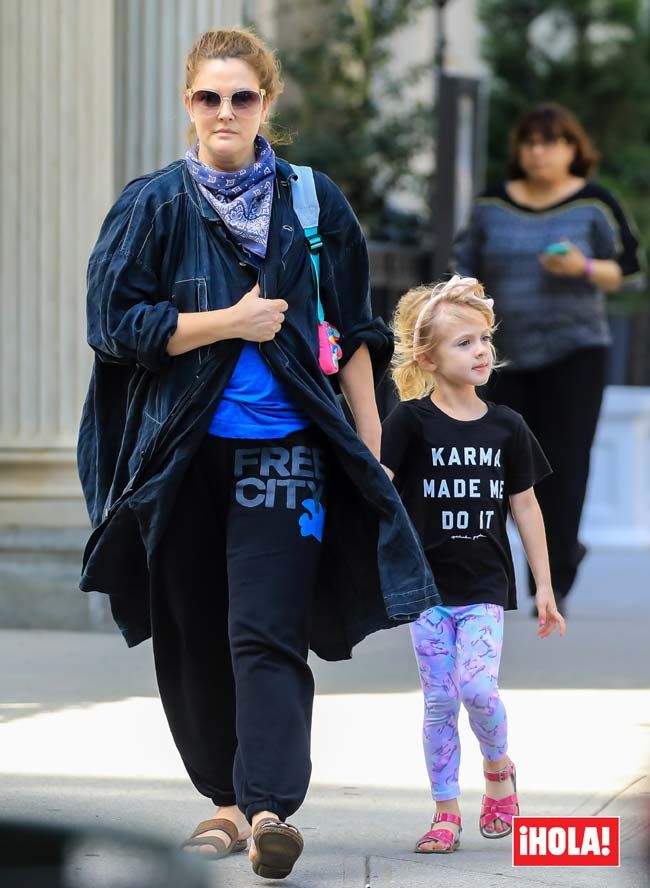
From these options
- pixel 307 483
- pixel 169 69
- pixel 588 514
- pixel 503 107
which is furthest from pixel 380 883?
pixel 503 107

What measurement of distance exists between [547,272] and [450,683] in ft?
12.4

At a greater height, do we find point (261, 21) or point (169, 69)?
point (261, 21)

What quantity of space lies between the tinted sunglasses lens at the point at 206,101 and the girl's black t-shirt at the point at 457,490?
0.85m

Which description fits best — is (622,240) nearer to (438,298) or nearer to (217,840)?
(438,298)

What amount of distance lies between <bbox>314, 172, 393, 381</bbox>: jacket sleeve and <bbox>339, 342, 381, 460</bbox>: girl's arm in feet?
0.07

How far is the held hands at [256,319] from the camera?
12.3 ft

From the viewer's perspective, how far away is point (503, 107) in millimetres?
18375

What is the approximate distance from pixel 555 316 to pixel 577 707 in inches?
88.1

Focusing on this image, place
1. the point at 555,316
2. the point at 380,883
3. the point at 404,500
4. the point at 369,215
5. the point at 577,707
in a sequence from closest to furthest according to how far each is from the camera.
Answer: the point at 380,883 < the point at 404,500 < the point at 577,707 < the point at 555,316 < the point at 369,215

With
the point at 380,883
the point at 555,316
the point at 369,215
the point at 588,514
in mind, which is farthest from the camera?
the point at 369,215

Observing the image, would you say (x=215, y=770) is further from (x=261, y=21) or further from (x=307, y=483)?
(x=261, y=21)

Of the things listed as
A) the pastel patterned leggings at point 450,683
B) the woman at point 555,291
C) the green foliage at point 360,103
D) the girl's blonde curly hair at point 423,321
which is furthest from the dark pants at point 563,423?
the green foliage at point 360,103

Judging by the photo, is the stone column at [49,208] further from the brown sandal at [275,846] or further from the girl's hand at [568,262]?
the brown sandal at [275,846]

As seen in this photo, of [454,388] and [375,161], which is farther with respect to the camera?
[375,161]
